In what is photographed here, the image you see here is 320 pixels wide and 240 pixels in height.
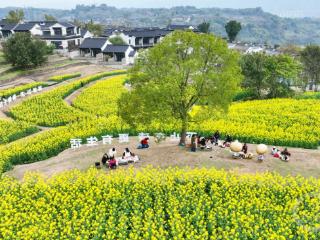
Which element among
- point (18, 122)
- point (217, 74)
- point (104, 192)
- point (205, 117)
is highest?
point (217, 74)

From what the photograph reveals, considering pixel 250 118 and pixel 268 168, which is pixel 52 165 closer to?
pixel 268 168

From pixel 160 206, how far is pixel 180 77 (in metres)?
9.86

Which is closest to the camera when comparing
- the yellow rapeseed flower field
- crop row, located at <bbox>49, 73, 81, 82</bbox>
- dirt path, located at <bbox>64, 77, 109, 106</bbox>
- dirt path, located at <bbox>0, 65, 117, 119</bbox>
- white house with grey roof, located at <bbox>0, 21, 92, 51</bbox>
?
the yellow rapeseed flower field

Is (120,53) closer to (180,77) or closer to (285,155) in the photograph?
(180,77)

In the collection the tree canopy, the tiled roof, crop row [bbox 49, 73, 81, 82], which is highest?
the tiled roof

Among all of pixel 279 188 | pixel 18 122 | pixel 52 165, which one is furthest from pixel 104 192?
pixel 18 122

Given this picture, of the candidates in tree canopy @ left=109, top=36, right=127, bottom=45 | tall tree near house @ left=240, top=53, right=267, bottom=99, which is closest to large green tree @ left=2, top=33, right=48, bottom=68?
tree canopy @ left=109, top=36, right=127, bottom=45

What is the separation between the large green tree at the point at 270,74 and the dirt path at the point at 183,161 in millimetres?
23637

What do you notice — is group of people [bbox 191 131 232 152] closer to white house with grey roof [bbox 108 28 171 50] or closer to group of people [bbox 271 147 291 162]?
group of people [bbox 271 147 291 162]

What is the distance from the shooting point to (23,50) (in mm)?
69188

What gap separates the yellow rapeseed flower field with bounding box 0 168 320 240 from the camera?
18391 millimetres

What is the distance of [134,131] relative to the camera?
3509cm

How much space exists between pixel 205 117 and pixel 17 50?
54.1m

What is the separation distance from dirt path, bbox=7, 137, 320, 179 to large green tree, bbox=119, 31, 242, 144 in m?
2.99
